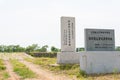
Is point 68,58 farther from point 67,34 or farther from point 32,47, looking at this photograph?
point 32,47

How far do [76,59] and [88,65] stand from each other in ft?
24.3

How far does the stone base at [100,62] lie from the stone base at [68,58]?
7045 mm

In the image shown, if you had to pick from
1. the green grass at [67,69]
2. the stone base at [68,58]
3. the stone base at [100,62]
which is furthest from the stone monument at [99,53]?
the stone base at [68,58]

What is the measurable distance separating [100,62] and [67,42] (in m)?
8.00

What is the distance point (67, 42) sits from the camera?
2239 cm

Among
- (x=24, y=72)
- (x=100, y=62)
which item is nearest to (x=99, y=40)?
(x=100, y=62)

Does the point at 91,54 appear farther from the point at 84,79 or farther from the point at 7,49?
the point at 7,49

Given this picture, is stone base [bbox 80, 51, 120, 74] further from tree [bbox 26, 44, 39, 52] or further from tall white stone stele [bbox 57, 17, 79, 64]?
tree [bbox 26, 44, 39, 52]

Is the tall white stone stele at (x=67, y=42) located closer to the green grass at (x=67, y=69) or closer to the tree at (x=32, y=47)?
the green grass at (x=67, y=69)

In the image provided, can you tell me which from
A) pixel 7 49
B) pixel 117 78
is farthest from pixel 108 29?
pixel 7 49

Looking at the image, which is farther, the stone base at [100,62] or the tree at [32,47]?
the tree at [32,47]

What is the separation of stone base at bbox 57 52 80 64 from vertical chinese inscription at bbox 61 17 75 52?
421 mm

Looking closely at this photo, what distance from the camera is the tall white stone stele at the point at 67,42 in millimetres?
21844

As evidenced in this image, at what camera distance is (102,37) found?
49.1ft
